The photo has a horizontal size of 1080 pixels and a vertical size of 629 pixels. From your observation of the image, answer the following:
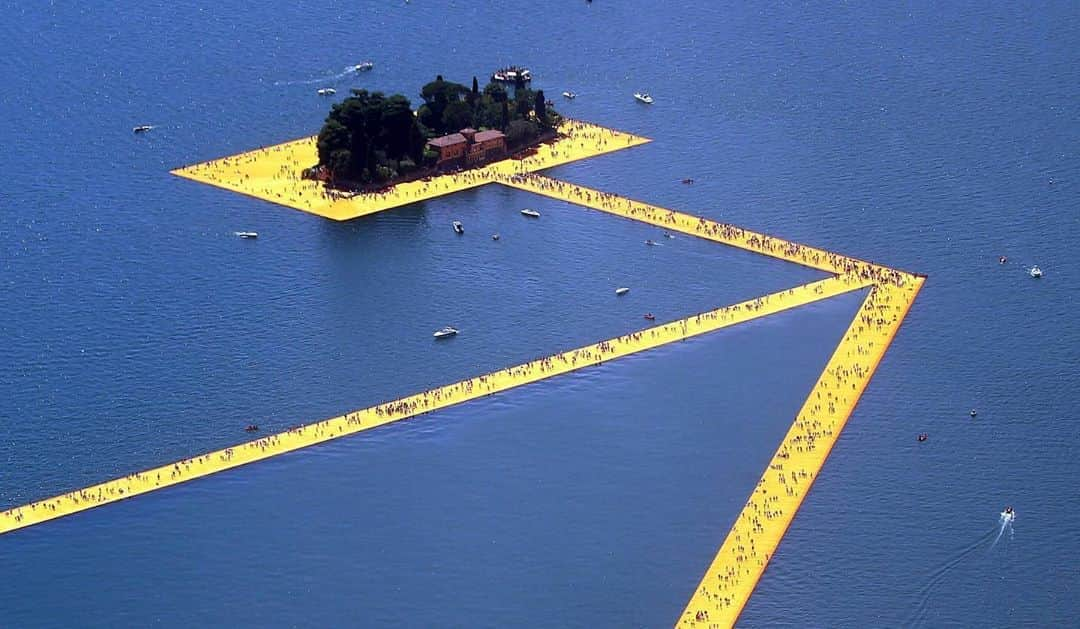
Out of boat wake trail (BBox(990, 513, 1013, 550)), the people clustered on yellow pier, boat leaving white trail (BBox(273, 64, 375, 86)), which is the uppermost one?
boat leaving white trail (BBox(273, 64, 375, 86))

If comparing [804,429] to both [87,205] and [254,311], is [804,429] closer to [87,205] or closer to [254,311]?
[254,311]

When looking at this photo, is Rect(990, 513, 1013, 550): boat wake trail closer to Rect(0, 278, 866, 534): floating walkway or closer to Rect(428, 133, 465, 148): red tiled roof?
Rect(0, 278, 866, 534): floating walkway

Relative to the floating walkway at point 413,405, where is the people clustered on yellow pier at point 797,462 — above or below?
below

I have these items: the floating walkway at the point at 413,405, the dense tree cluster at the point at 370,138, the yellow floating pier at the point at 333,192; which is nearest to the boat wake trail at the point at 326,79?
the yellow floating pier at the point at 333,192

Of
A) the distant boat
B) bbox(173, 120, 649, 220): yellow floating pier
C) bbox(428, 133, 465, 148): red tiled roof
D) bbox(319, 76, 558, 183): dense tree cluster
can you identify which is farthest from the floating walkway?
the distant boat

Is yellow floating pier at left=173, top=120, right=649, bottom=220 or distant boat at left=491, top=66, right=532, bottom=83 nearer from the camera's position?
yellow floating pier at left=173, top=120, right=649, bottom=220

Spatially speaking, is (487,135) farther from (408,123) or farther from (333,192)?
(333,192)

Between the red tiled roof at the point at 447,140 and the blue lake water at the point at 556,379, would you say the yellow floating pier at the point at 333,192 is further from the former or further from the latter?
the red tiled roof at the point at 447,140
